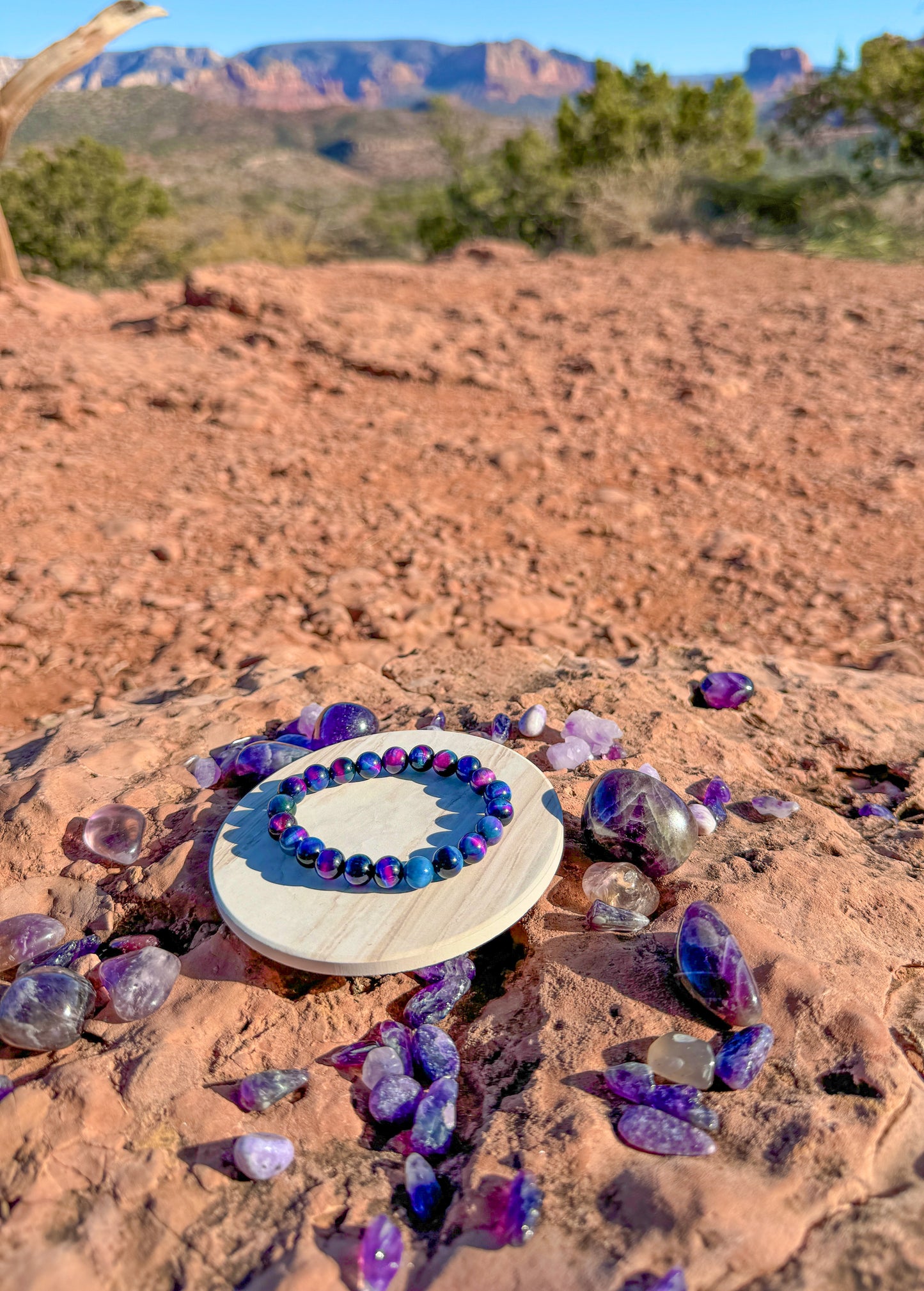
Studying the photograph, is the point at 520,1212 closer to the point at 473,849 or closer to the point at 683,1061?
the point at 683,1061

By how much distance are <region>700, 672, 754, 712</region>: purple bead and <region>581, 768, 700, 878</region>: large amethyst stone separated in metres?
0.76

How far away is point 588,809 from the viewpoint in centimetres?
183

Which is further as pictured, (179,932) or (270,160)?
(270,160)

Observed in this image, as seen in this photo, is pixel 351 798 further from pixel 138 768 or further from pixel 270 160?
pixel 270 160

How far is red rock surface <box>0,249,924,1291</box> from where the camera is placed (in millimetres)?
1208

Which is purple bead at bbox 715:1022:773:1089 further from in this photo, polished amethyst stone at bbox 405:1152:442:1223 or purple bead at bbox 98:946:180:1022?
purple bead at bbox 98:946:180:1022

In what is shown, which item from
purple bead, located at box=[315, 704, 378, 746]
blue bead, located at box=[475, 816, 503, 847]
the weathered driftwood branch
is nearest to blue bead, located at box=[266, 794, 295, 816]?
purple bead, located at box=[315, 704, 378, 746]

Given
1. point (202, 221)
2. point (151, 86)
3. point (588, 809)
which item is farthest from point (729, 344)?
point (151, 86)

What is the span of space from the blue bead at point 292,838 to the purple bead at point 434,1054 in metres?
0.47

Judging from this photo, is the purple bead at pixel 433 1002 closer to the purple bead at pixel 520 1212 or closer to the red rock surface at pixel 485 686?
the red rock surface at pixel 485 686

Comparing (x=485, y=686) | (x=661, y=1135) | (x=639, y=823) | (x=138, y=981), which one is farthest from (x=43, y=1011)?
(x=485, y=686)

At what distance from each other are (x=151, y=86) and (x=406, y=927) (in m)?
56.5

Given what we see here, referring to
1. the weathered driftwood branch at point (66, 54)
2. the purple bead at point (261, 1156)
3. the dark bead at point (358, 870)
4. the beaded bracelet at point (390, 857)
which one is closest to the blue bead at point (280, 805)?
the beaded bracelet at point (390, 857)

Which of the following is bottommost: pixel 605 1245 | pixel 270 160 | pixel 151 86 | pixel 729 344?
pixel 605 1245
